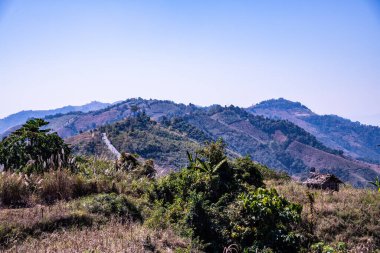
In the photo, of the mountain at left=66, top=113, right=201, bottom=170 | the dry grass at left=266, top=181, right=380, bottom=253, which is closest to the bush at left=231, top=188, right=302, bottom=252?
the dry grass at left=266, top=181, right=380, bottom=253

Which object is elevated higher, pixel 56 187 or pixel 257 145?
pixel 56 187

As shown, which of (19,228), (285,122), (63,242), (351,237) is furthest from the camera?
(285,122)

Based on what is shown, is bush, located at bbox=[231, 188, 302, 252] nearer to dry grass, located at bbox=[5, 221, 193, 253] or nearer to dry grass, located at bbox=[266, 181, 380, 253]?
dry grass, located at bbox=[266, 181, 380, 253]

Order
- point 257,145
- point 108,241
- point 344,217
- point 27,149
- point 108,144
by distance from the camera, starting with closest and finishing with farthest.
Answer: point 108,241, point 344,217, point 27,149, point 108,144, point 257,145

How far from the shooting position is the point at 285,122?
199000 mm

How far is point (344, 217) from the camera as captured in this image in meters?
8.38

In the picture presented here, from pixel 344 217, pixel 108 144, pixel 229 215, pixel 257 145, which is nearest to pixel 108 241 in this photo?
pixel 229 215

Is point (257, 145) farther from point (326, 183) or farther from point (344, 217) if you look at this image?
point (344, 217)

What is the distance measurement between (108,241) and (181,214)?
2.67m

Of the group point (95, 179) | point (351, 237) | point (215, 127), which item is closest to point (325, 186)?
point (351, 237)

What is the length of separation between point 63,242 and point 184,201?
3801mm

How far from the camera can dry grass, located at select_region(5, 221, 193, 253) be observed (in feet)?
14.4

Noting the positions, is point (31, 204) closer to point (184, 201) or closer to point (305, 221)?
point (184, 201)

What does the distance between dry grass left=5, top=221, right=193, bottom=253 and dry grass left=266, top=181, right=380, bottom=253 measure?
3863 millimetres
